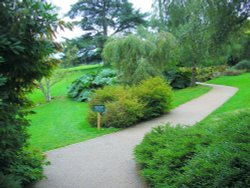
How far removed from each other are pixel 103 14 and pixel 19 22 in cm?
3032

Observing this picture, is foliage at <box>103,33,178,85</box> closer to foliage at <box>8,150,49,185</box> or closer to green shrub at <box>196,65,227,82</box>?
foliage at <box>8,150,49,185</box>

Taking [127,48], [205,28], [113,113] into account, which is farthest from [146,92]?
[205,28]

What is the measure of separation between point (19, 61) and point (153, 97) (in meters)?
7.42

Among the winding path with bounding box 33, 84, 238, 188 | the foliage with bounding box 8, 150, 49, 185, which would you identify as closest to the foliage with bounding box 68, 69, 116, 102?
the winding path with bounding box 33, 84, 238, 188

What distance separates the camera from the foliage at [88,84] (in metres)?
16.4

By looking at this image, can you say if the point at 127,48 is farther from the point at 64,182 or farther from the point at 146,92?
the point at 64,182

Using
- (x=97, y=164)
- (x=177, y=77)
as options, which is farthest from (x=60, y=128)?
(x=177, y=77)

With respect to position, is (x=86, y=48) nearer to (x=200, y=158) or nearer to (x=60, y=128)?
(x=60, y=128)

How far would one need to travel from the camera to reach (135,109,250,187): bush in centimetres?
292

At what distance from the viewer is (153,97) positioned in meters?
10.2

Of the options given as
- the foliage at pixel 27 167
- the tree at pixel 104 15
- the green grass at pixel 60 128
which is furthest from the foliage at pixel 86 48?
the foliage at pixel 27 167

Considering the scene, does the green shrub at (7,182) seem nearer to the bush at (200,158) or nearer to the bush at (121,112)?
the bush at (200,158)

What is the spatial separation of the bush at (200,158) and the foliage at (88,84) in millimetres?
11593

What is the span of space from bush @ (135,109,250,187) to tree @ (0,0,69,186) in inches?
77.2
